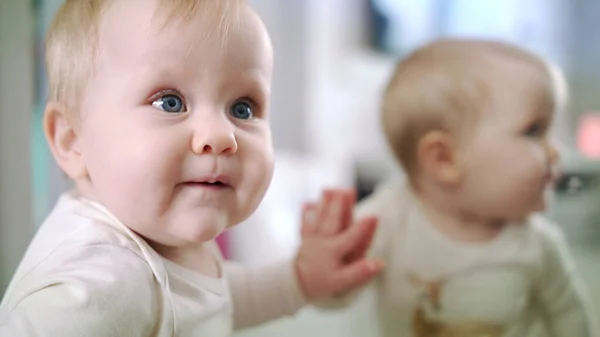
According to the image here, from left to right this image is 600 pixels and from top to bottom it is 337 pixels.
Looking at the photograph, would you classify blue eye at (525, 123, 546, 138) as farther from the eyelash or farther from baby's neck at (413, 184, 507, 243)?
baby's neck at (413, 184, 507, 243)

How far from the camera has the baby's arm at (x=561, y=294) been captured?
674mm

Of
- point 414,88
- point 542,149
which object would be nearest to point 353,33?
point 414,88

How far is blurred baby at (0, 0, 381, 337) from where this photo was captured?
0.38m

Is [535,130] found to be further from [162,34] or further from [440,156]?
[162,34]

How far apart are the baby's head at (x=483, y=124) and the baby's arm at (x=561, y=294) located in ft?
0.22

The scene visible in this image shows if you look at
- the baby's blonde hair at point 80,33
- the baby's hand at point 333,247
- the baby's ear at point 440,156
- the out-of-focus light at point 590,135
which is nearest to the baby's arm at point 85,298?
the baby's blonde hair at point 80,33

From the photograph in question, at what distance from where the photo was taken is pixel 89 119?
0.41 meters

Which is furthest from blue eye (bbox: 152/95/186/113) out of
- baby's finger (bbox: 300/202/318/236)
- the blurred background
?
baby's finger (bbox: 300/202/318/236)

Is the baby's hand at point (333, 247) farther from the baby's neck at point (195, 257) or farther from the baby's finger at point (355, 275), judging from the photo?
the baby's neck at point (195, 257)

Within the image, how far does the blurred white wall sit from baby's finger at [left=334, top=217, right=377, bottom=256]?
0.97 feet

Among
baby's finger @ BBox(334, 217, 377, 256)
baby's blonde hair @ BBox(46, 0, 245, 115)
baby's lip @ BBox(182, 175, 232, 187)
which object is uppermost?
baby's blonde hair @ BBox(46, 0, 245, 115)

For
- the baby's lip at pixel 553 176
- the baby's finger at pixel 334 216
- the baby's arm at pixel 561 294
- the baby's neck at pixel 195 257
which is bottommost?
the baby's arm at pixel 561 294

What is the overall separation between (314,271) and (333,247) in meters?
0.03

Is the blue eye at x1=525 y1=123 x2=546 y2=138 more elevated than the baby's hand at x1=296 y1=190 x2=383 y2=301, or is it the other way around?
the blue eye at x1=525 y1=123 x2=546 y2=138
